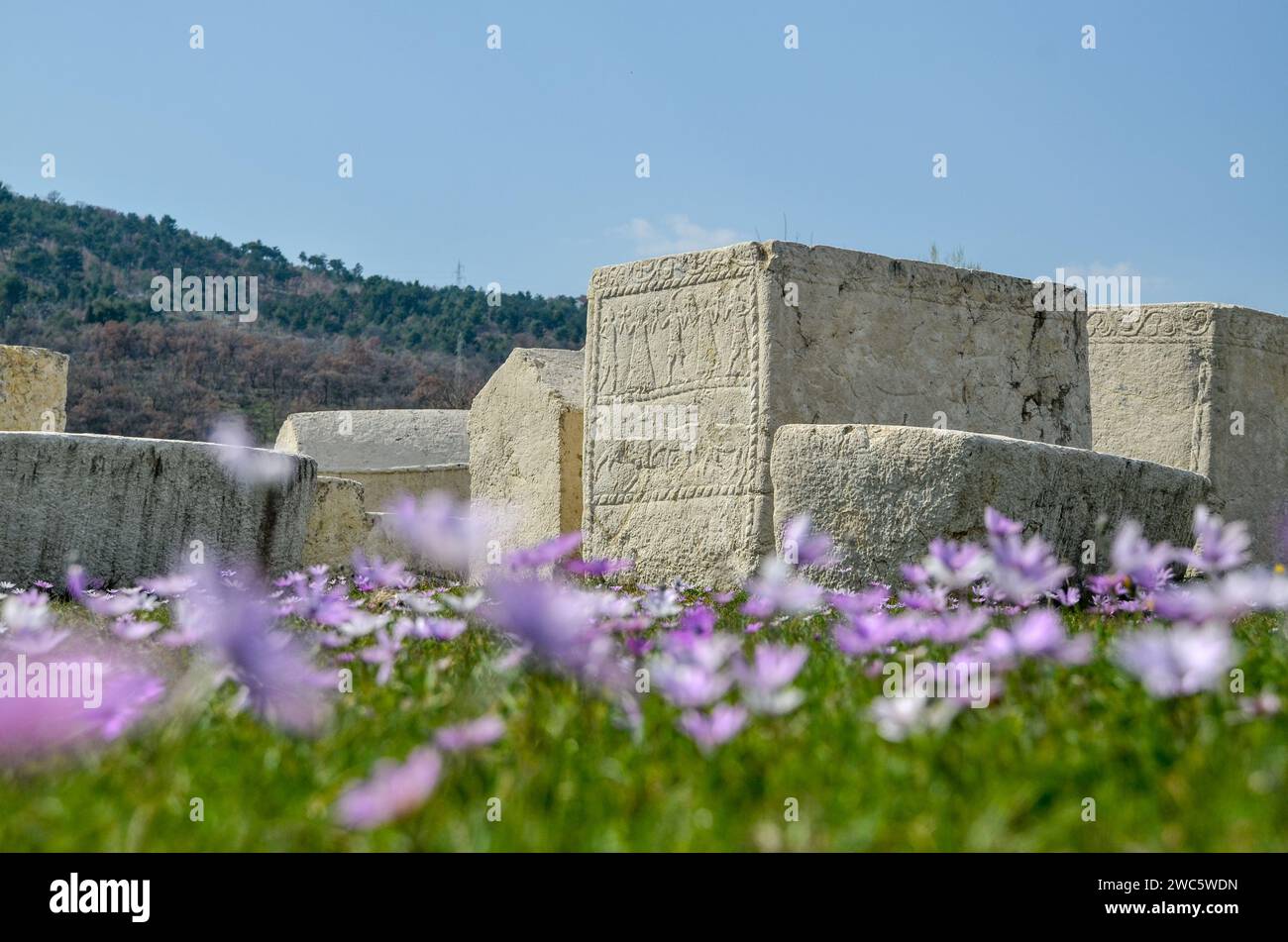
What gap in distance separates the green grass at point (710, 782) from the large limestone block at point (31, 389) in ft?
34.0

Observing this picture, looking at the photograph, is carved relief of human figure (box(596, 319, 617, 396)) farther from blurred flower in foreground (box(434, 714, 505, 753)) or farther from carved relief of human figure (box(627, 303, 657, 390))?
blurred flower in foreground (box(434, 714, 505, 753))

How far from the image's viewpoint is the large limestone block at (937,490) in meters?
5.11

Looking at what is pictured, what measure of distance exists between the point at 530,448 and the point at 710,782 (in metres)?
7.30

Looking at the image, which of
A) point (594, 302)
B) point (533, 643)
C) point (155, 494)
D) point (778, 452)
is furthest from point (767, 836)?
point (594, 302)

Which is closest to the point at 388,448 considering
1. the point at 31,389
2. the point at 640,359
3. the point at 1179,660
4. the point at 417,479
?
the point at 417,479

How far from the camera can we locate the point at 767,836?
Answer: 1.41 metres

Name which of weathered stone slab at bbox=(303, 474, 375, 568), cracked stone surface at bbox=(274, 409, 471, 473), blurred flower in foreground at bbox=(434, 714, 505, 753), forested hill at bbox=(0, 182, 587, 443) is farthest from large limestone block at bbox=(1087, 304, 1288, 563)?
forested hill at bbox=(0, 182, 587, 443)

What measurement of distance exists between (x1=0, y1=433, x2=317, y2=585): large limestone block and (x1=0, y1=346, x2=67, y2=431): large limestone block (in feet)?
18.7

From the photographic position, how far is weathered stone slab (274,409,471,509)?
14438mm

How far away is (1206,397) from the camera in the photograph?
28.8 feet

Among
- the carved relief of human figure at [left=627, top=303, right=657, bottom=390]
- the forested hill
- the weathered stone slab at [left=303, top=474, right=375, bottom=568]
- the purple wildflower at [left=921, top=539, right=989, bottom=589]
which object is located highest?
the forested hill

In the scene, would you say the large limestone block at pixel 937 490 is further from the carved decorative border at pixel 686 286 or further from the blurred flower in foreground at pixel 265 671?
the blurred flower in foreground at pixel 265 671

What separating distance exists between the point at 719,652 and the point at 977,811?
395 millimetres

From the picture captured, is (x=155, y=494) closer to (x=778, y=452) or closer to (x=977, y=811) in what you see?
(x=778, y=452)
